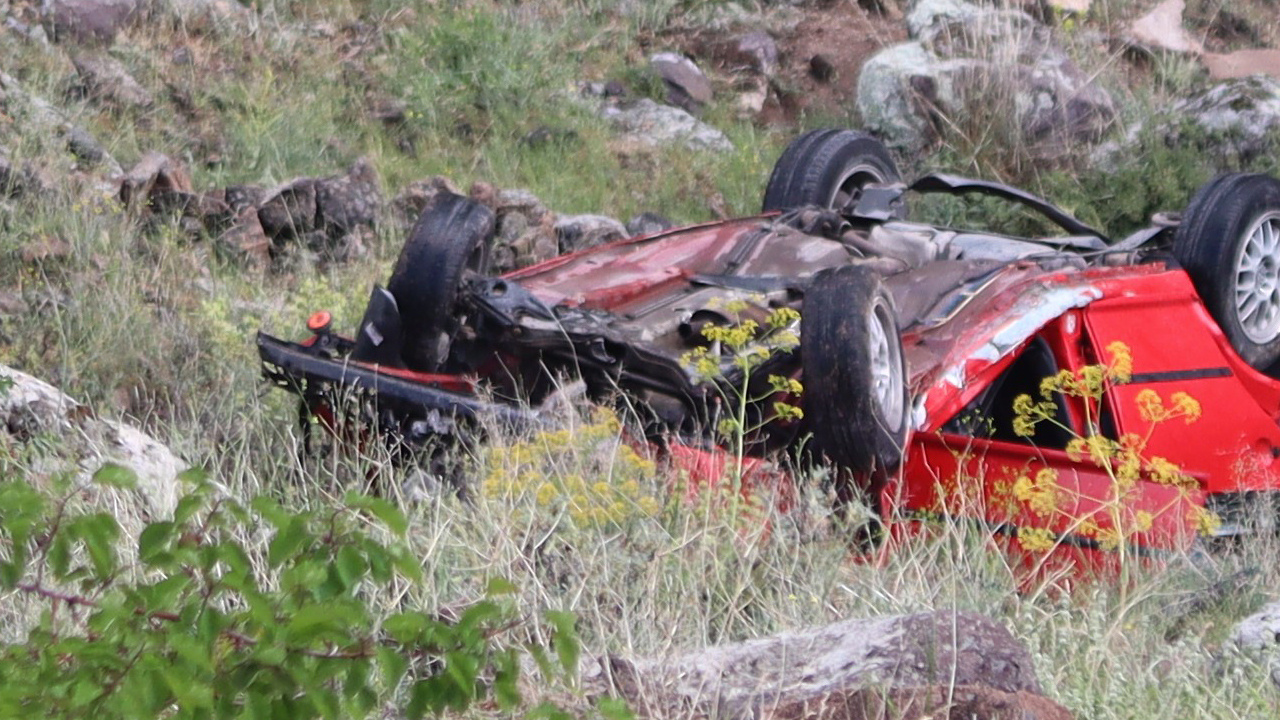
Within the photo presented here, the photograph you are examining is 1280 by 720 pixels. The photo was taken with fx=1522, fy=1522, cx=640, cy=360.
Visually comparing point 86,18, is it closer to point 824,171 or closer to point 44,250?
point 44,250

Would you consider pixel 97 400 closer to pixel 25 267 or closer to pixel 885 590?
pixel 25 267

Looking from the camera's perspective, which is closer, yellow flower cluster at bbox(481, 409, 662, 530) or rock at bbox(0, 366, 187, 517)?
yellow flower cluster at bbox(481, 409, 662, 530)

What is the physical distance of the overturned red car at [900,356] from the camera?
458 cm

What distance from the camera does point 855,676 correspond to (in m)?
2.82

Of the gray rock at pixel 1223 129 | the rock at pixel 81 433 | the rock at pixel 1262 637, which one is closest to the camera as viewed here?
the rock at pixel 1262 637

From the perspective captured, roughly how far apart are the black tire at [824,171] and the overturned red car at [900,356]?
2.14 ft

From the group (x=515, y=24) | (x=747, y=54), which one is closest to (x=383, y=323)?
(x=515, y=24)

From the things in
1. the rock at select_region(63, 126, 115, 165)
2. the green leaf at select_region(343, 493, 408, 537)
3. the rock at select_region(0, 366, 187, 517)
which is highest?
the green leaf at select_region(343, 493, 408, 537)

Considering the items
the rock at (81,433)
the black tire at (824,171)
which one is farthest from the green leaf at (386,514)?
the black tire at (824,171)

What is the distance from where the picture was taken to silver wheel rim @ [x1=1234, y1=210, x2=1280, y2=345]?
611cm

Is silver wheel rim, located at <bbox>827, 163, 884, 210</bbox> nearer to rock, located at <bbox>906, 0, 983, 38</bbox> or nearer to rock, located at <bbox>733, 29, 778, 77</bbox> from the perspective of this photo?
rock, located at <bbox>906, 0, 983, 38</bbox>

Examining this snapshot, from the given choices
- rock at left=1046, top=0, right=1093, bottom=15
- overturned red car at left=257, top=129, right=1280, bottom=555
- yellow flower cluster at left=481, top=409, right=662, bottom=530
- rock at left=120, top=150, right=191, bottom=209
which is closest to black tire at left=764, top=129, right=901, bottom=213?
overturned red car at left=257, top=129, right=1280, bottom=555

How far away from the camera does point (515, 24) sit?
1169 cm

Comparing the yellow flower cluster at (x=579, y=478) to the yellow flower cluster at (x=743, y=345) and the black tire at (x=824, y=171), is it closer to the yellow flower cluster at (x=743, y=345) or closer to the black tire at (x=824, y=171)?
the yellow flower cluster at (x=743, y=345)
